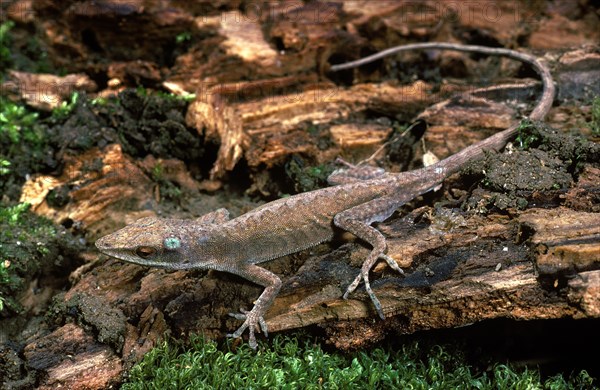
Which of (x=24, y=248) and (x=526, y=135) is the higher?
(x=526, y=135)

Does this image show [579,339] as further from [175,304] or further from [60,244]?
[60,244]

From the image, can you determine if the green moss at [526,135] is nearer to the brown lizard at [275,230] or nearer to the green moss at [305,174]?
the brown lizard at [275,230]

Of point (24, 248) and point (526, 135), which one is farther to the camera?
point (526, 135)

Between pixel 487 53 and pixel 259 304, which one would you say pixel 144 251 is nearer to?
pixel 259 304

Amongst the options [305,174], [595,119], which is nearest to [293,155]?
[305,174]

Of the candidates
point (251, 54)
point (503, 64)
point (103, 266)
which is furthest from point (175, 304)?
point (503, 64)

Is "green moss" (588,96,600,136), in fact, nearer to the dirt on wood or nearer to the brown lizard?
the dirt on wood

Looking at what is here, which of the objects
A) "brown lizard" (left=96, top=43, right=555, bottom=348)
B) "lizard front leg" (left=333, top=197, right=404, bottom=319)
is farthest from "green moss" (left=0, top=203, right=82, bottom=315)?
"lizard front leg" (left=333, top=197, right=404, bottom=319)
